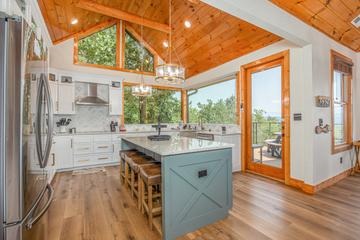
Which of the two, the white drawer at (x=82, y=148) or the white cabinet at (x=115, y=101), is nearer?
the white drawer at (x=82, y=148)

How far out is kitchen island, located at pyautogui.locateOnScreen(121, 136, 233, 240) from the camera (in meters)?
1.77

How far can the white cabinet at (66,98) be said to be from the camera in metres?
4.28

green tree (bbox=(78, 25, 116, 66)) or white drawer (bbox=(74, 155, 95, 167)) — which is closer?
white drawer (bbox=(74, 155, 95, 167))

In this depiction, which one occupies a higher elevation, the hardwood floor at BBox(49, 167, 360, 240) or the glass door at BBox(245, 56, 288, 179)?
the glass door at BBox(245, 56, 288, 179)

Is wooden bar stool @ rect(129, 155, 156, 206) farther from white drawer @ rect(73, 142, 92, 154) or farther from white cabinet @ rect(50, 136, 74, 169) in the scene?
white cabinet @ rect(50, 136, 74, 169)

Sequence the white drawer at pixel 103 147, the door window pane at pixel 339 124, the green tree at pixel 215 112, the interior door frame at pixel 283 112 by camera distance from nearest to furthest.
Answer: the interior door frame at pixel 283 112 → the door window pane at pixel 339 124 → the white drawer at pixel 103 147 → the green tree at pixel 215 112

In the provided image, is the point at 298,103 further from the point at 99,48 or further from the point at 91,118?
the point at 99,48

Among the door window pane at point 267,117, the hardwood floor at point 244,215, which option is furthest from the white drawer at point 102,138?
the door window pane at point 267,117

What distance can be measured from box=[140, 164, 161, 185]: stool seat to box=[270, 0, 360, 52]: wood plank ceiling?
2.77 meters

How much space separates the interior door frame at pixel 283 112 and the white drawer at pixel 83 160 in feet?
12.4

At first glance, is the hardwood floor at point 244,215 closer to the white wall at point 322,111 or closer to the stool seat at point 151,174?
the white wall at point 322,111

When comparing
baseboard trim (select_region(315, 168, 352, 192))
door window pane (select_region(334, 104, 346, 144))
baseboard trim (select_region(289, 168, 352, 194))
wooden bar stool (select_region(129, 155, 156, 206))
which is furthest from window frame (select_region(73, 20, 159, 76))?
baseboard trim (select_region(315, 168, 352, 192))

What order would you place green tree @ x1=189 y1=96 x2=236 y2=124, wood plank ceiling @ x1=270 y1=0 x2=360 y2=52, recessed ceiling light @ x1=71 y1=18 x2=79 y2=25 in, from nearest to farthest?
wood plank ceiling @ x1=270 y1=0 x2=360 y2=52
recessed ceiling light @ x1=71 y1=18 x2=79 y2=25
green tree @ x1=189 y1=96 x2=236 y2=124

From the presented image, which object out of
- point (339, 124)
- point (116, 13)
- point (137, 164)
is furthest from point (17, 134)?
point (339, 124)
